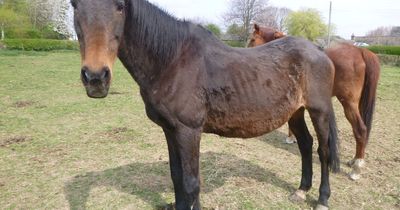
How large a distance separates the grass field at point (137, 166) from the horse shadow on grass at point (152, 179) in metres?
0.01

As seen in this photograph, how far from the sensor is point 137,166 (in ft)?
13.9

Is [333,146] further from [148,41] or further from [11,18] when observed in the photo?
[11,18]

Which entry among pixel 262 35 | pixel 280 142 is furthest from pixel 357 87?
pixel 262 35

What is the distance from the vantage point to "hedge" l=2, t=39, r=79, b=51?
2958 cm

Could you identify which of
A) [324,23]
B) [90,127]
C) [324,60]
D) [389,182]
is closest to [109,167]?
[90,127]

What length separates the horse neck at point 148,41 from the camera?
2.27m

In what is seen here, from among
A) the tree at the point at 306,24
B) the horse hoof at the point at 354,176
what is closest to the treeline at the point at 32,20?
the tree at the point at 306,24

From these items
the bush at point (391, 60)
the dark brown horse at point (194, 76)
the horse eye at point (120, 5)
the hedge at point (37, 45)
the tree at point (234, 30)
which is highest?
the tree at point (234, 30)

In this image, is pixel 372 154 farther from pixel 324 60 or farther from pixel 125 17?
pixel 125 17

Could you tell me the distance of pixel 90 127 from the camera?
19.4 ft

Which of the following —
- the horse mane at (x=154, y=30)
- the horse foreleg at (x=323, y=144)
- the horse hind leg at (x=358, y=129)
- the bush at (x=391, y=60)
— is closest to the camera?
the horse mane at (x=154, y=30)

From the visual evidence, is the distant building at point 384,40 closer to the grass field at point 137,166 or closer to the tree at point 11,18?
the grass field at point 137,166

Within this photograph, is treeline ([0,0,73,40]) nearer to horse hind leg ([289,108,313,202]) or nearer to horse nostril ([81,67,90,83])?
horse hind leg ([289,108,313,202])

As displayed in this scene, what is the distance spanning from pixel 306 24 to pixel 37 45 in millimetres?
33207
